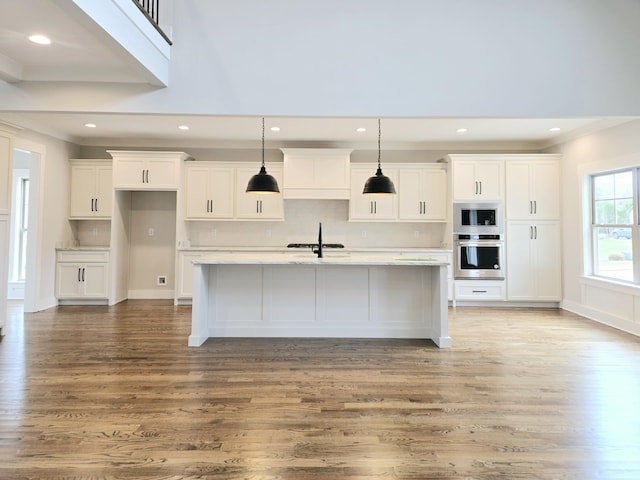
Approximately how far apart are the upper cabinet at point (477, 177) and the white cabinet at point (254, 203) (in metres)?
2.87

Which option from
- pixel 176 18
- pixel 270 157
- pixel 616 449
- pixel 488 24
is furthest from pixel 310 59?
pixel 616 449

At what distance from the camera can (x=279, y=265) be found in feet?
12.9

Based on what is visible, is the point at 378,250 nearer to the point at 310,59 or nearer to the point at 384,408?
the point at 310,59

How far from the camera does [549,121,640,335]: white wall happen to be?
4410mm

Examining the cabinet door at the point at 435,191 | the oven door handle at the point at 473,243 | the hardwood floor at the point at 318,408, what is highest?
the cabinet door at the point at 435,191

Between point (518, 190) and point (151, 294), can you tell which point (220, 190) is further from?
point (518, 190)

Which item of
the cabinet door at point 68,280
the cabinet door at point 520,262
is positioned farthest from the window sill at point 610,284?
the cabinet door at point 68,280

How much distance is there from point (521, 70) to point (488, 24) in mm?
556

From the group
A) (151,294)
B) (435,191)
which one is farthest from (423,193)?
(151,294)

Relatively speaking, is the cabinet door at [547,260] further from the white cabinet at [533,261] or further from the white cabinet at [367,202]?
the white cabinet at [367,202]

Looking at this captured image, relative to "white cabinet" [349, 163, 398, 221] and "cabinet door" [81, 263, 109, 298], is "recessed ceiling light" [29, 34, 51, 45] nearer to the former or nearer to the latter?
"cabinet door" [81, 263, 109, 298]

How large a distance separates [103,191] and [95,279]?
1.43 meters

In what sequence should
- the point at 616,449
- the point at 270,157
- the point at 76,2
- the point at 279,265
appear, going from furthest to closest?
the point at 270,157
the point at 279,265
the point at 76,2
the point at 616,449

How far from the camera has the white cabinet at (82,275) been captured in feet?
18.6
